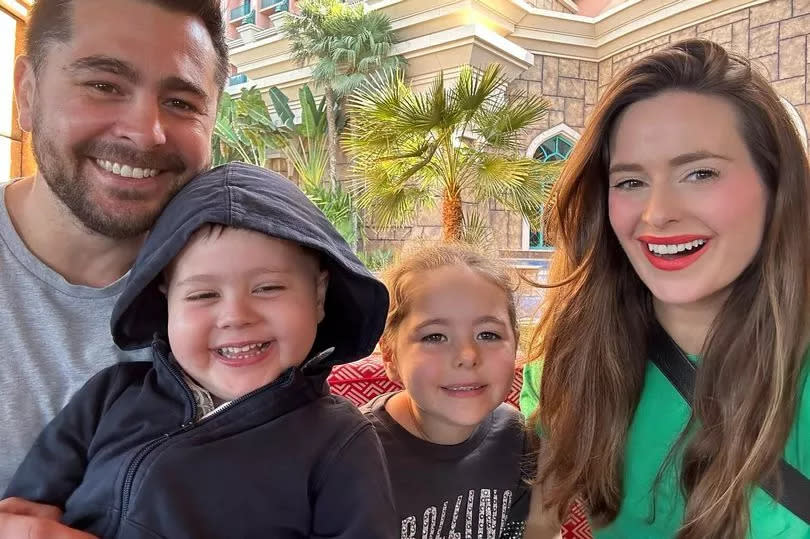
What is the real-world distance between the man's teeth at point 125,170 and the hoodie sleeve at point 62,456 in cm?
42

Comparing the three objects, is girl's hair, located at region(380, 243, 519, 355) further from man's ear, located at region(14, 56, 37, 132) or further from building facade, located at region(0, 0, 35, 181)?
building facade, located at region(0, 0, 35, 181)

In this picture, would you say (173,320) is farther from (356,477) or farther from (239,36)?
(239,36)

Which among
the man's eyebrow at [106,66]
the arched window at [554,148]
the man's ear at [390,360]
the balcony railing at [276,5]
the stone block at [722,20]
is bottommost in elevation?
the man's ear at [390,360]

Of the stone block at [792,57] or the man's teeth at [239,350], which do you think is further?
the stone block at [792,57]

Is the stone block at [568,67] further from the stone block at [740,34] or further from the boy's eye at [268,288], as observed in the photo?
the boy's eye at [268,288]

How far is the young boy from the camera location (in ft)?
2.97

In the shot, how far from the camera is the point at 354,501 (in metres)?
0.92

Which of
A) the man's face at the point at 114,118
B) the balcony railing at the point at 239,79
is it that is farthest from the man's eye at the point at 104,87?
the balcony railing at the point at 239,79

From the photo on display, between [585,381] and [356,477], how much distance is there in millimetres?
711

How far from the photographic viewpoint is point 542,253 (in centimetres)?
777

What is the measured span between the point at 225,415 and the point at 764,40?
7.73 metres

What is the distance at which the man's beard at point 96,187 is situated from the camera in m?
1.14

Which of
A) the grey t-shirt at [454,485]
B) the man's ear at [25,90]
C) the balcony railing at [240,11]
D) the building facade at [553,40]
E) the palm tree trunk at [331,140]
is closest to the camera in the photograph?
the man's ear at [25,90]

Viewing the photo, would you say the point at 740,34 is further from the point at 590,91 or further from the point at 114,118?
the point at 114,118
